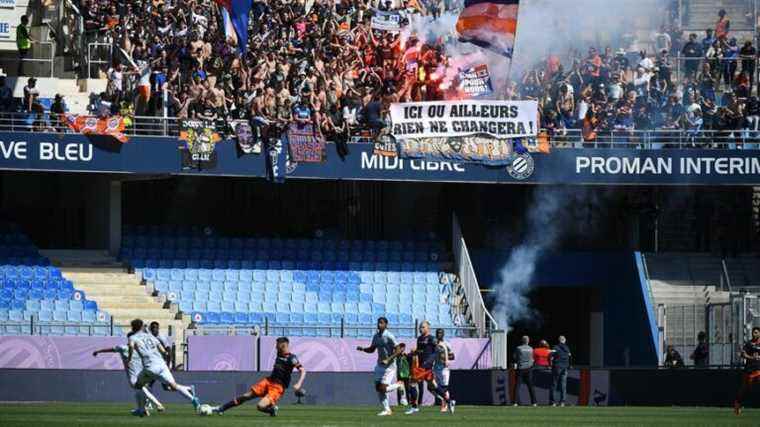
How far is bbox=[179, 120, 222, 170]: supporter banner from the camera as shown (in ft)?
126

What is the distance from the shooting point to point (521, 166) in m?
40.9

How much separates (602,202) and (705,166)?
13.0ft

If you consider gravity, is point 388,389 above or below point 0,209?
below

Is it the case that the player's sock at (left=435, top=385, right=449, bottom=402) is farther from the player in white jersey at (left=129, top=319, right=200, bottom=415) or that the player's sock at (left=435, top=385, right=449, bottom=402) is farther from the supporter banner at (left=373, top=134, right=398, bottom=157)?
the supporter banner at (left=373, top=134, right=398, bottom=157)

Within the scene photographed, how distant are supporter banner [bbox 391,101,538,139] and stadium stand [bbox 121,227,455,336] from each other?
395 cm

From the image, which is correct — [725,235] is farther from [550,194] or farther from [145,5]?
[145,5]

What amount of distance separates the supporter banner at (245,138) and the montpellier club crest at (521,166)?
6.03 meters

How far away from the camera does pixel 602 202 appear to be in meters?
44.7

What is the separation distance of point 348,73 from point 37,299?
28.9ft

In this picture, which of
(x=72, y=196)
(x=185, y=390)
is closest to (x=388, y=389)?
(x=185, y=390)

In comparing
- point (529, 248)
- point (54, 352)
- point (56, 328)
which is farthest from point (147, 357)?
point (529, 248)

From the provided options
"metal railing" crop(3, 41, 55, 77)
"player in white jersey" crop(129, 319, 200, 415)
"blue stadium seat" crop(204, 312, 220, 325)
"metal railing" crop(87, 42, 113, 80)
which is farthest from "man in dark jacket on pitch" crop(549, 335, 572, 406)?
"metal railing" crop(3, 41, 55, 77)

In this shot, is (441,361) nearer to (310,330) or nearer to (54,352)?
(310,330)

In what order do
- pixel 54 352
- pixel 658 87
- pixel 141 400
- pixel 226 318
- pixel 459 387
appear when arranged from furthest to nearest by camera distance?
1. pixel 658 87
2. pixel 226 318
3. pixel 459 387
4. pixel 54 352
5. pixel 141 400
